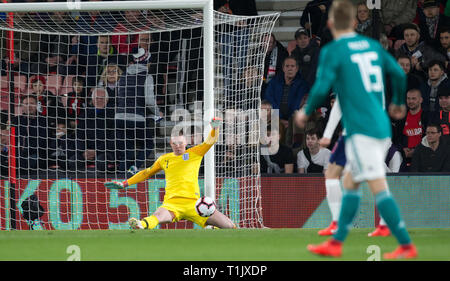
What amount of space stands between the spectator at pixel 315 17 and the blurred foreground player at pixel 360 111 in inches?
306

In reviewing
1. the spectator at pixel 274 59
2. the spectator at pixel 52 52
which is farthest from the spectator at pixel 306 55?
the spectator at pixel 52 52

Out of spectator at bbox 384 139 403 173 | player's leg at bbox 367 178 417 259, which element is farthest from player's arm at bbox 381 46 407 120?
spectator at bbox 384 139 403 173

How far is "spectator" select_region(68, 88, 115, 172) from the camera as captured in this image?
1325cm

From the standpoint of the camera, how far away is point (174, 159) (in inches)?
453

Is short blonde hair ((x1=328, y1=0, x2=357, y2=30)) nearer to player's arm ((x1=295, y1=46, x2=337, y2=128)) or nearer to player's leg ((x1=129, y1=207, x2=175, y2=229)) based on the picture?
player's arm ((x1=295, y1=46, x2=337, y2=128))

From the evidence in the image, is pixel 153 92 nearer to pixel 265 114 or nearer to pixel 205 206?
pixel 265 114

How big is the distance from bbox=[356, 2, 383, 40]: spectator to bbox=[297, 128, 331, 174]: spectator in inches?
76.1

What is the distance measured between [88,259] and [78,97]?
6.34m

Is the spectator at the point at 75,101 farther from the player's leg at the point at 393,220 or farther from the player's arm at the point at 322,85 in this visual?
the player's leg at the point at 393,220

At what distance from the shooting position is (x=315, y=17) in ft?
46.8

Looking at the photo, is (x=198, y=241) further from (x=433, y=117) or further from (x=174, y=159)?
(x=433, y=117)

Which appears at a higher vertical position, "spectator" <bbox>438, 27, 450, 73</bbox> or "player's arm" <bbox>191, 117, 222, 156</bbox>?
"spectator" <bbox>438, 27, 450, 73</bbox>

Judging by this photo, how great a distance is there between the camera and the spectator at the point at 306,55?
13570mm

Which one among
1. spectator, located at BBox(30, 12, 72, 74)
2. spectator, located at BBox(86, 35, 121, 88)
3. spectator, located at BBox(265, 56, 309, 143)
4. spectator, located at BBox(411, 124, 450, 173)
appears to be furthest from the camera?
spectator, located at BBox(86, 35, 121, 88)
